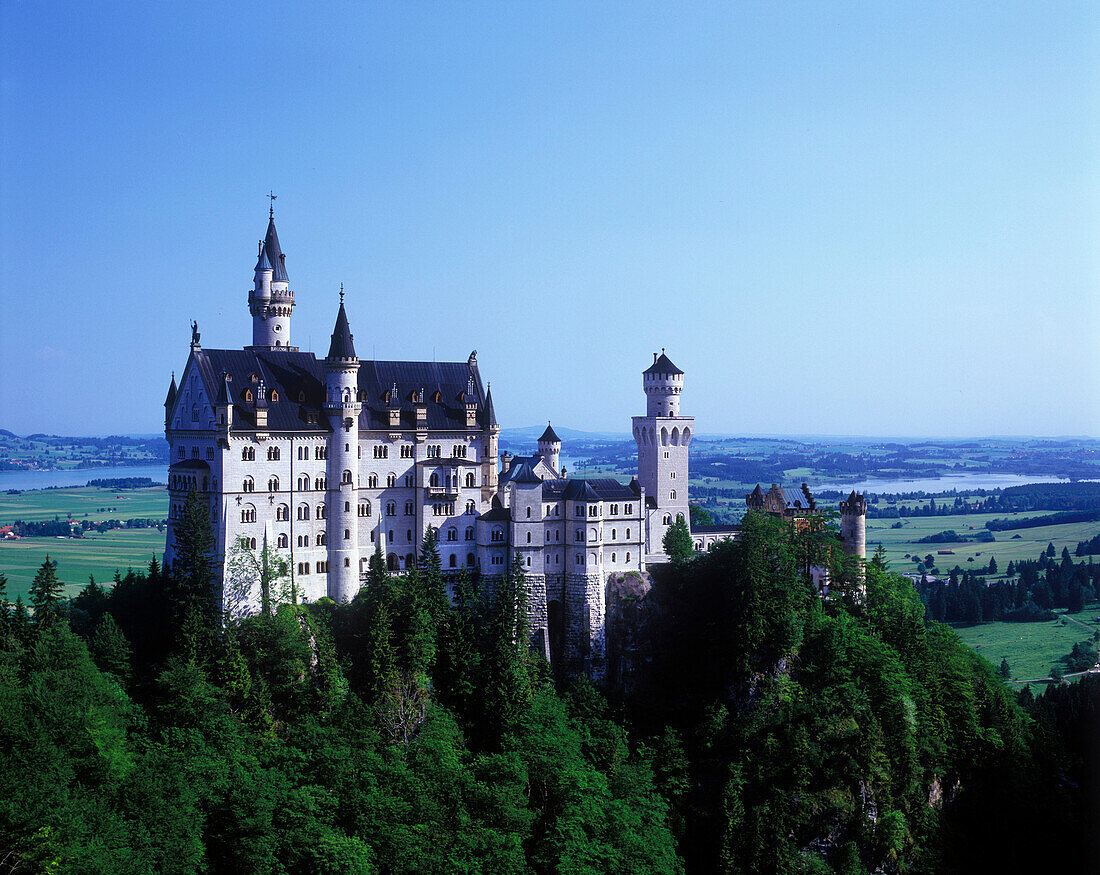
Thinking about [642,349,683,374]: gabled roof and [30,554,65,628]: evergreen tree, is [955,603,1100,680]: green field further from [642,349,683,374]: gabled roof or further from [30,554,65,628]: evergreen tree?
[30,554,65,628]: evergreen tree

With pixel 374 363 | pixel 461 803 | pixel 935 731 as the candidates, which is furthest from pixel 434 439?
pixel 935 731

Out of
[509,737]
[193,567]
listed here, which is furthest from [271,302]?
[509,737]

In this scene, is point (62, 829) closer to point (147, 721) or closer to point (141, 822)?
point (141, 822)

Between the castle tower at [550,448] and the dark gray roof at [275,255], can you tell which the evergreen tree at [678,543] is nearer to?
the castle tower at [550,448]

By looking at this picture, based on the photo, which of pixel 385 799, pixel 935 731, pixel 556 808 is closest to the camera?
pixel 385 799

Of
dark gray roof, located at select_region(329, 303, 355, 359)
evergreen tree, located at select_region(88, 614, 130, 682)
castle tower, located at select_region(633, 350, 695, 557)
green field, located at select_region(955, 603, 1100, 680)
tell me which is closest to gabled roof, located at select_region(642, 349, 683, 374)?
castle tower, located at select_region(633, 350, 695, 557)

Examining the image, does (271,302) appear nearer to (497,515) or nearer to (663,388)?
(497,515)

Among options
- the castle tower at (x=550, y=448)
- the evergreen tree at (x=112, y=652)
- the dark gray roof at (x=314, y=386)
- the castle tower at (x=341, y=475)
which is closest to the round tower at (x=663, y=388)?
the castle tower at (x=550, y=448)
